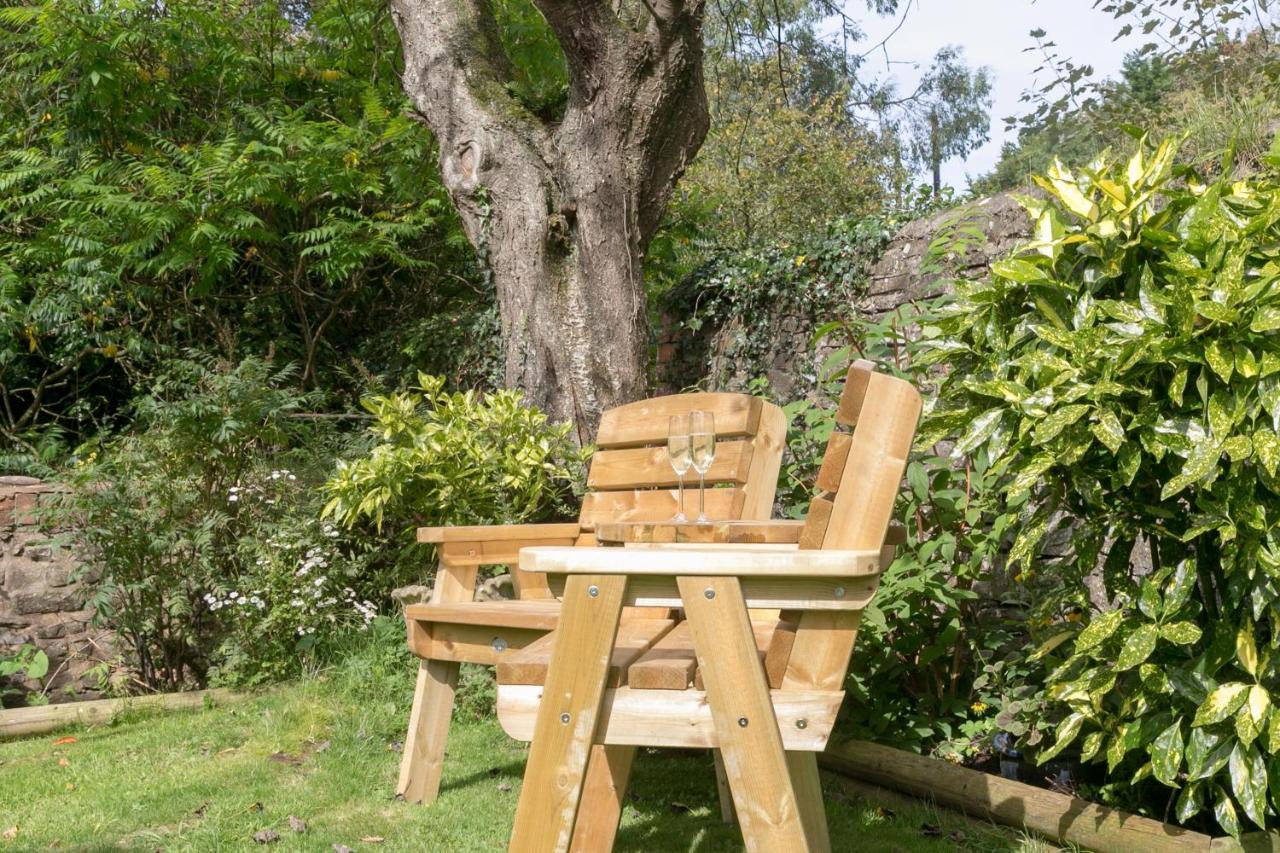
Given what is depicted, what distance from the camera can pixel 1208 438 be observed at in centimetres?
239

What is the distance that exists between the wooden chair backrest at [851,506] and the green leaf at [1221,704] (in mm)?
937

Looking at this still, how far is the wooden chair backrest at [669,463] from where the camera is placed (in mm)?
3377

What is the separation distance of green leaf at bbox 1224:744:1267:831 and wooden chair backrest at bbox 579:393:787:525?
1419 millimetres

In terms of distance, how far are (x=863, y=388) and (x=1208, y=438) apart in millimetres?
857

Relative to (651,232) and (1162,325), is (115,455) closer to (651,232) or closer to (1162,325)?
(651,232)

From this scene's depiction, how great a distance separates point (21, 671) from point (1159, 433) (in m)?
5.39

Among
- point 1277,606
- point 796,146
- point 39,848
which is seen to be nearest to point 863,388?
point 1277,606

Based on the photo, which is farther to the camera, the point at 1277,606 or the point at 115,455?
the point at 115,455

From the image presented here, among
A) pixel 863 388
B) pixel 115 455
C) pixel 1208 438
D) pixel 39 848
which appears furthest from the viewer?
pixel 115 455

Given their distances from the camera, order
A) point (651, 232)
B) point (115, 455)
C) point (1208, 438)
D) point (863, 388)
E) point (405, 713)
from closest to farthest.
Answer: point (863, 388) → point (1208, 438) → point (405, 713) → point (115, 455) → point (651, 232)

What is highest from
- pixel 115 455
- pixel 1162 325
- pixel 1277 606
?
pixel 1162 325

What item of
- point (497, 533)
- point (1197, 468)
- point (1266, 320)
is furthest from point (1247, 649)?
point (497, 533)

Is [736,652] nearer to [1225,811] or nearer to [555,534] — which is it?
[1225,811]

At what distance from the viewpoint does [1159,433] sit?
2.45 m
